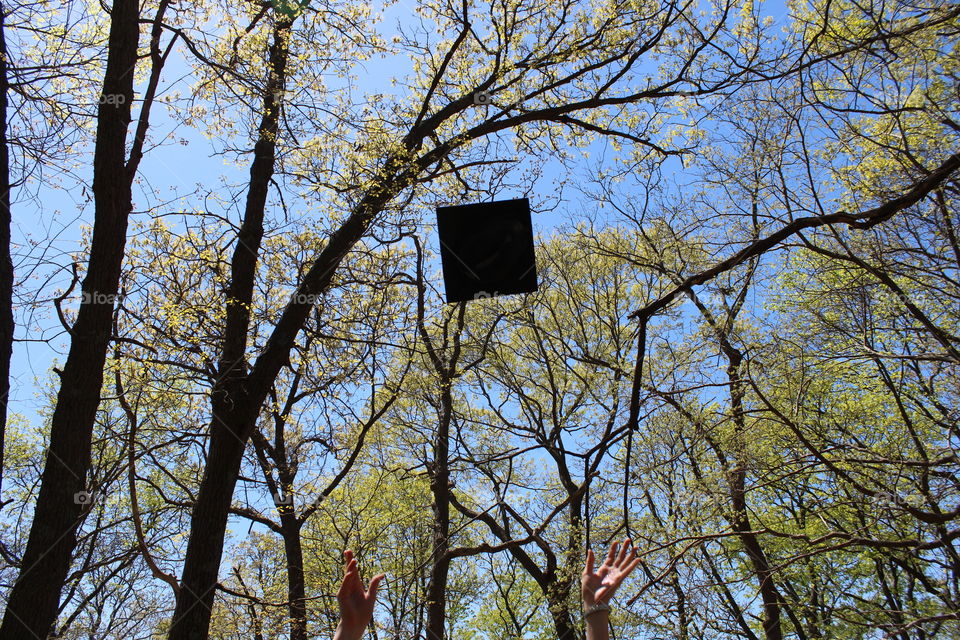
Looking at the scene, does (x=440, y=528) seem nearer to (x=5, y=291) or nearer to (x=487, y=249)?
(x=487, y=249)

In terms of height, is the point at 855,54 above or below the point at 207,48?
below

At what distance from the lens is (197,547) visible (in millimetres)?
5215

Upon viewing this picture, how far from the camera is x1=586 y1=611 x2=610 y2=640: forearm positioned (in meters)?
2.47

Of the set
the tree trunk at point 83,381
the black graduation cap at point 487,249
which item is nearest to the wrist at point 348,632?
the black graduation cap at point 487,249

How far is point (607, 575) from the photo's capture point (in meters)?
2.91

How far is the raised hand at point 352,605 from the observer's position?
2.34 m

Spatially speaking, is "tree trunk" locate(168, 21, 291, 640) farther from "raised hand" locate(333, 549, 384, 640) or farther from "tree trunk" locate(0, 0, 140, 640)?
"raised hand" locate(333, 549, 384, 640)

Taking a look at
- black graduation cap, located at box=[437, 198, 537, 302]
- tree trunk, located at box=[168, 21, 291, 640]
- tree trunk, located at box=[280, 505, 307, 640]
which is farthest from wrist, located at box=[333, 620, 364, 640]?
tree trunk, located at box=[280, 505, 307, 640]

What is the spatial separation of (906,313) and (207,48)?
9.19 meters

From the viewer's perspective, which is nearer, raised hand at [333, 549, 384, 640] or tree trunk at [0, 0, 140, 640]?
raised hand at [333, 549, 384, 640]

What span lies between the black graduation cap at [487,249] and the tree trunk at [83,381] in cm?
245

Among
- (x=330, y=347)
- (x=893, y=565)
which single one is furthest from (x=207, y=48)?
(x=893, y=565)

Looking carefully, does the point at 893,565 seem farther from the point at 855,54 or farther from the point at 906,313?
the point at 855,54

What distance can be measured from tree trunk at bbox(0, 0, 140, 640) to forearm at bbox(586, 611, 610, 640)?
3311 mm
